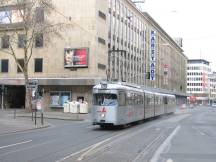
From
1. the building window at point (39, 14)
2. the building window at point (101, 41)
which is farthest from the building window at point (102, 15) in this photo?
the building window at point (39, 14)

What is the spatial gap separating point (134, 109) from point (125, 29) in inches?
1949

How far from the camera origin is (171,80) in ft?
439

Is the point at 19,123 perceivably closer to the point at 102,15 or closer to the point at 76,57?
the point at 76,57

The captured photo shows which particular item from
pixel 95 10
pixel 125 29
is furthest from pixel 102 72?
pixel 125 29

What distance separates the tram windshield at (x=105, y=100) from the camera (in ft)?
100

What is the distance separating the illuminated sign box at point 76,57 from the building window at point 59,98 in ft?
13.5

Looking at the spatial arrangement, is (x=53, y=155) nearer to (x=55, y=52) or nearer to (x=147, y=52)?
(x=55, y=52)

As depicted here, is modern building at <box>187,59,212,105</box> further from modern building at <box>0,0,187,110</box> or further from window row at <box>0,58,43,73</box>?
window row at <box>0,58,43,73</box>

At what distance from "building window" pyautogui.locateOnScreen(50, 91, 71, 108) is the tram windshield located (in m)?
36.7

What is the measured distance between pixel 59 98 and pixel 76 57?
21.6ft

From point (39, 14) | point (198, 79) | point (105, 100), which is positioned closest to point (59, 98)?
point (39, 14)

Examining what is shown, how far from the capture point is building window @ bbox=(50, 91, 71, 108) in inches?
2653

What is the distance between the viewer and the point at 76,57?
65.6 metres

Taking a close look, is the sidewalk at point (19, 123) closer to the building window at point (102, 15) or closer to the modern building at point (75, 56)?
the modern building at point (75, 56)
